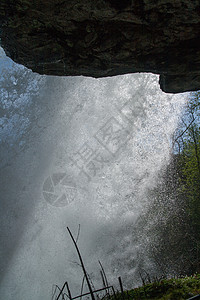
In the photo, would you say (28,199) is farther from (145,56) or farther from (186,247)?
(145,56)

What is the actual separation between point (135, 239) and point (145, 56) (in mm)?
14072

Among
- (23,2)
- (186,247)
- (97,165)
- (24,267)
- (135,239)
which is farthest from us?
(97,165)

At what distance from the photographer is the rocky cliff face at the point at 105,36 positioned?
4301mm

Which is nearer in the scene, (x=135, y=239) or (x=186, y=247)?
(x=186, y=247)

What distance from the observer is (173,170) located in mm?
17531

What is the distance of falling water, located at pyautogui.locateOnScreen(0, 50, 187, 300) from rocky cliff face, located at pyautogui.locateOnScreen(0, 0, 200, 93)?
1231cm

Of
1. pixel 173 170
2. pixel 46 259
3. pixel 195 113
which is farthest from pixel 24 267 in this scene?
pixel 195 113

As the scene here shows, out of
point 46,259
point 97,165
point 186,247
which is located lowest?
point 186,247
